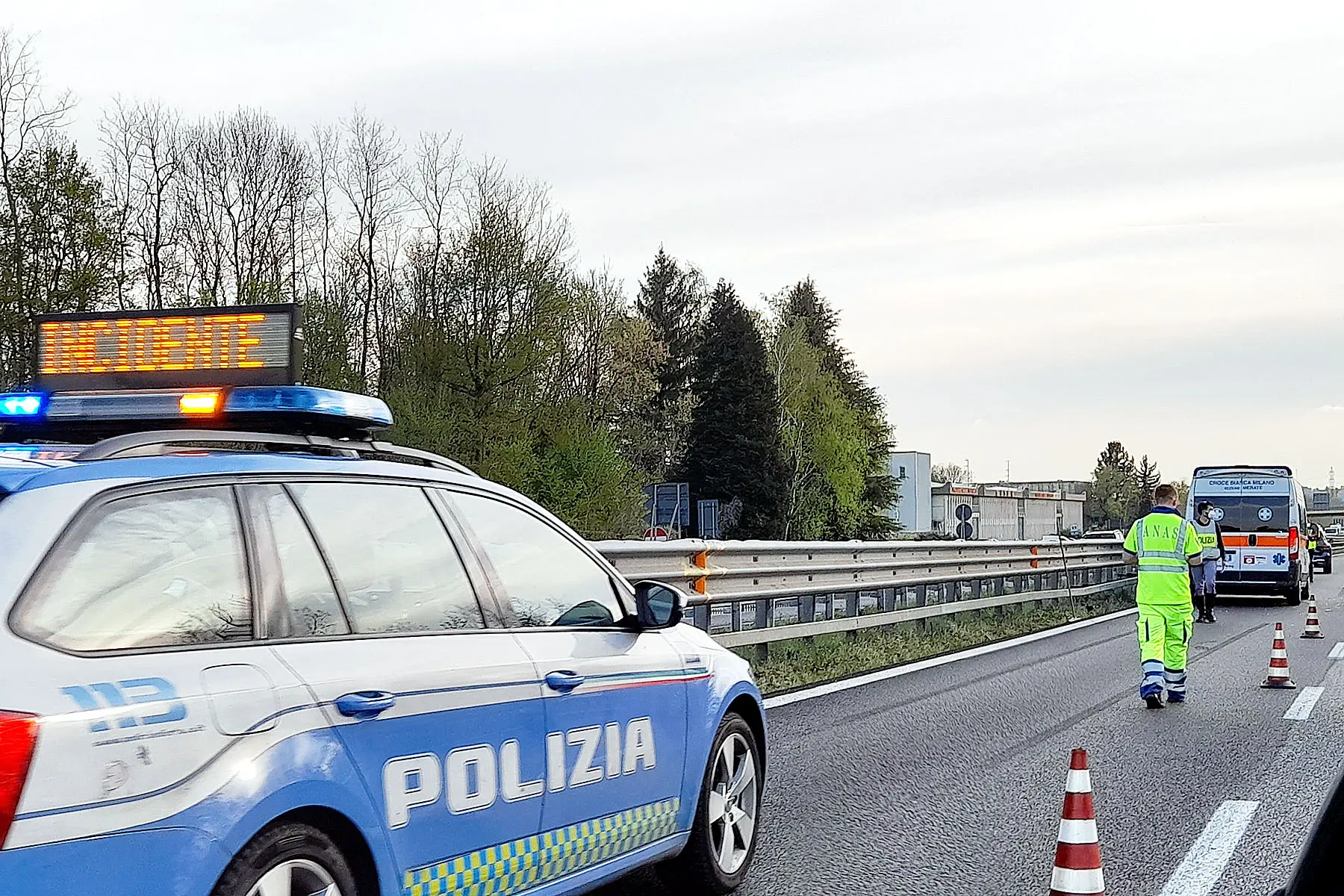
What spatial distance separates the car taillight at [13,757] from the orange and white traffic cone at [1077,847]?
3.12 m

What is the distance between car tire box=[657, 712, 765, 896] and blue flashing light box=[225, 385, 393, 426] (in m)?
1.93

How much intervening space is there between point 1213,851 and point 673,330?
3519 inches

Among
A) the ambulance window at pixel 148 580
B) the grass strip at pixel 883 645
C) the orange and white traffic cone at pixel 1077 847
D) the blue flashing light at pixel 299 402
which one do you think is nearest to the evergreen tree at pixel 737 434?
the grass strip at pixel 883 645

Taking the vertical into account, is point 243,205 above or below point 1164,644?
above

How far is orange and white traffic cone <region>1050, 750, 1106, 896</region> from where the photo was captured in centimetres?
480

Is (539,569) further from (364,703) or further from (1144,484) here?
(1144,484)

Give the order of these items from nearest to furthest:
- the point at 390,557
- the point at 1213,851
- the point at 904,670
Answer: the point at 390,557 → the point at 1213,851 → the point at 904,670

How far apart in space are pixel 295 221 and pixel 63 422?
4549 centimetres

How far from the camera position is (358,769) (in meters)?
3.70

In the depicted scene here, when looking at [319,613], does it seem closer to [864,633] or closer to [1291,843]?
[1291,843]

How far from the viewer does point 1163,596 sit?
12258mm

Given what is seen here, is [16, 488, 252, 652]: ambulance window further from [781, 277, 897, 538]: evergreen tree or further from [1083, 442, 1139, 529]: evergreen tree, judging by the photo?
[1083, 442, 1139, 529]: evergreen tree

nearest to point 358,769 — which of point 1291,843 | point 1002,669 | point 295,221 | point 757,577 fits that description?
point 1291,843

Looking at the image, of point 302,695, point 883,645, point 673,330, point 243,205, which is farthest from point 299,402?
point 673,330
